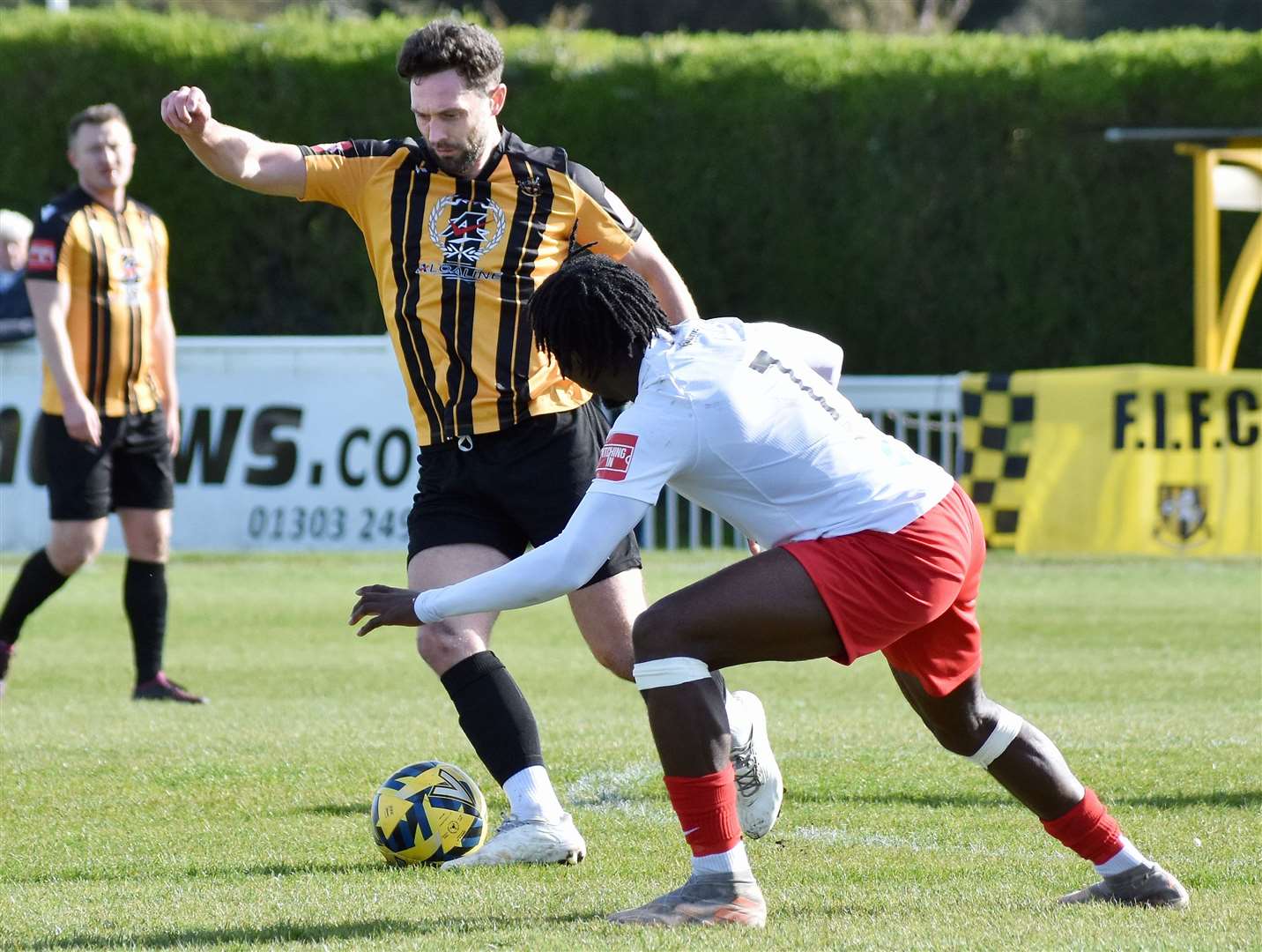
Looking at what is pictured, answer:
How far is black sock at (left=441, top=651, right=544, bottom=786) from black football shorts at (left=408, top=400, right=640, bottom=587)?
1.15 ft

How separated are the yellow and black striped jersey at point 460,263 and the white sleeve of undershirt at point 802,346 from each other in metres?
0.88

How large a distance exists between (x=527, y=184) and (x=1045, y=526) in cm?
946

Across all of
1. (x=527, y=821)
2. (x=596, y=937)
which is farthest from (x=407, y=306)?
A: (x=596, y=937)

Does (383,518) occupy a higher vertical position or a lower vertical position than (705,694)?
lower

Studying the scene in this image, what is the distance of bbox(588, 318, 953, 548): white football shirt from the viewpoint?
405 centimetres

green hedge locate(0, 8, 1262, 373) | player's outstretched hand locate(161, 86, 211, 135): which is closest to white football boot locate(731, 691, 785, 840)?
player's outstretched hand locate(161, 86, 211, 135)

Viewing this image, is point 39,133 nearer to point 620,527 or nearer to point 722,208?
point 722,208

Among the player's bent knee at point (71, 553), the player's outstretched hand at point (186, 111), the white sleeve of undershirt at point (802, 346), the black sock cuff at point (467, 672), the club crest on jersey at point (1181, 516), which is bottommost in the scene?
the club crest on jersey at point (1181, 516)

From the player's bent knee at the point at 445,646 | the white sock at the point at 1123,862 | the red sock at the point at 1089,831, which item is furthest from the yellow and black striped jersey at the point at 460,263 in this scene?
the white sock at the point at 1123,862

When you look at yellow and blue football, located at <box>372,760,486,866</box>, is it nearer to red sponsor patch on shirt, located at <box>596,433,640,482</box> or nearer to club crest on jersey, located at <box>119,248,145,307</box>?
red sponsor patch on shirt, located at <box>596,433,640,482</box>

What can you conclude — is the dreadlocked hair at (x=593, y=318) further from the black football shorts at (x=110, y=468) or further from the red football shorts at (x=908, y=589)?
the black football shorts at (x=110, y=468)

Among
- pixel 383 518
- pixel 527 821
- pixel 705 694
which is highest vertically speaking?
pixel 705 694

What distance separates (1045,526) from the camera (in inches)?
555

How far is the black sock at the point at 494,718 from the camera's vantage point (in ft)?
16.6
